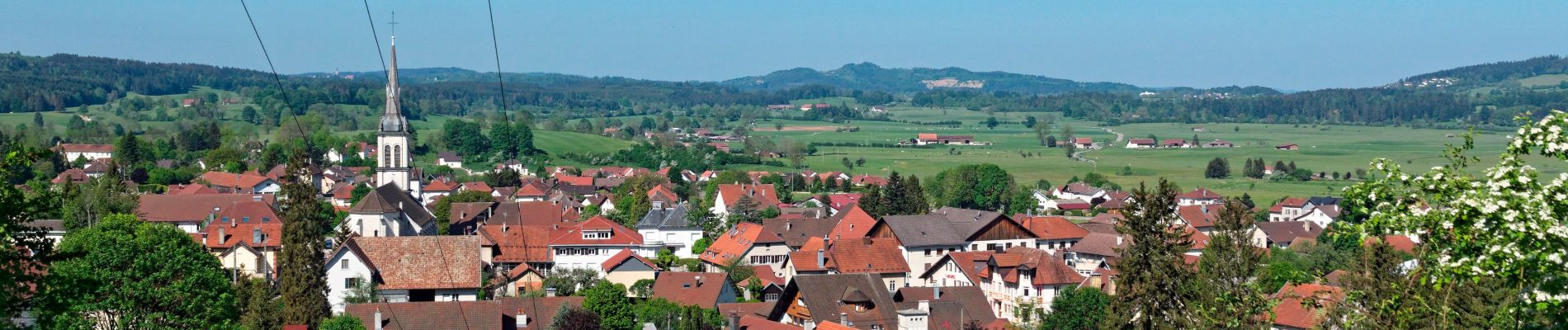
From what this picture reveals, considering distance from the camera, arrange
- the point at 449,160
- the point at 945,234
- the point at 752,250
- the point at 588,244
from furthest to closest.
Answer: the point at 449,160, the point at 945,234, the point at 752,250, the point at 588,244

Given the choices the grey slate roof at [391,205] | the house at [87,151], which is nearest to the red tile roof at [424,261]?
the grey slate roof at [391,205]

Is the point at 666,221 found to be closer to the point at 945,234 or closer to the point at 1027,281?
the point at 945,234

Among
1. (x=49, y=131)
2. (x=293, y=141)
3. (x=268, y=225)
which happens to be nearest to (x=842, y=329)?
(x=268, y=225)

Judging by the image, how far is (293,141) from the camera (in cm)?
9138

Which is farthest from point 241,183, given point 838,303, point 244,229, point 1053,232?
point 838,303

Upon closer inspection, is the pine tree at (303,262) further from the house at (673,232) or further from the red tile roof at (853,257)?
the house at (673,232)

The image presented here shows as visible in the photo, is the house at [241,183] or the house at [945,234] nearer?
the house at [945,234]

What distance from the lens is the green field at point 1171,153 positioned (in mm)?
95812

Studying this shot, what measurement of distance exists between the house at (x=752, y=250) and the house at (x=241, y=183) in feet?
106

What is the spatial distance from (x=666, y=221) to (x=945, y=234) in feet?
30.7

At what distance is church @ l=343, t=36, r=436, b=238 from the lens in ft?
147

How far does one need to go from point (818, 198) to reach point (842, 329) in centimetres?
4432

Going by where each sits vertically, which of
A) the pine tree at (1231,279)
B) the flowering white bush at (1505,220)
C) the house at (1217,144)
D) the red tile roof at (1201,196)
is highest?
the flowering white bush at (1505,220)

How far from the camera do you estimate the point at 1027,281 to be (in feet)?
117
